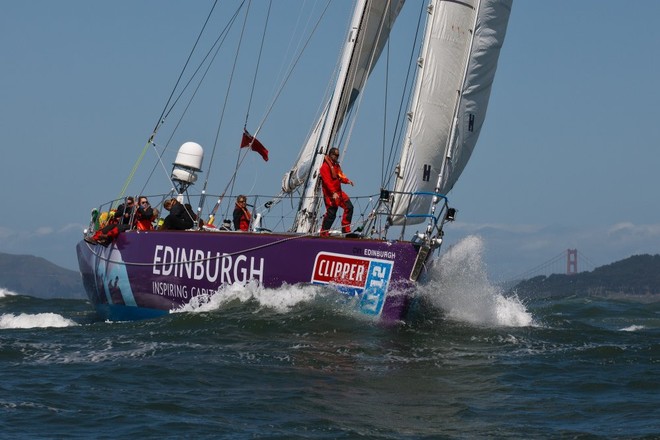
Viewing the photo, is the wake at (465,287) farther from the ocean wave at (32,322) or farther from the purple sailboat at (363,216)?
the ocean wave at (32,322)

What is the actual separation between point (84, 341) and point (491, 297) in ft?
18.6

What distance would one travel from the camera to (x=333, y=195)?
47.5 feet

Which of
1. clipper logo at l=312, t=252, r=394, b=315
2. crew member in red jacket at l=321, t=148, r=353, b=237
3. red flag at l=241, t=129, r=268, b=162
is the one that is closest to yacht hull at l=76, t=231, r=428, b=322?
clipper logo at l=312, t=252, r=394, b=315

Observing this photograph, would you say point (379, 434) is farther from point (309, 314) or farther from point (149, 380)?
point (309, 314)

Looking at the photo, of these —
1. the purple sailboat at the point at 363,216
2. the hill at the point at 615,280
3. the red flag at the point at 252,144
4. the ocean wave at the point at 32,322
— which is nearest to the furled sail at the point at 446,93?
the purple sailboat at the point at 363,216

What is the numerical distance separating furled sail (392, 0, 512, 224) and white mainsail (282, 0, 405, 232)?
1.55 metres

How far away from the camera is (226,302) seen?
47.5ft

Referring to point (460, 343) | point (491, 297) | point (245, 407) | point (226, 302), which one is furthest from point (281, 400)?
point (491, 297)

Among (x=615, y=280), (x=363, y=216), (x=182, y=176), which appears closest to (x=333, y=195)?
(x=363, y=216)

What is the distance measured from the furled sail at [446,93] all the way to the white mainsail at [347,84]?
1.55 m

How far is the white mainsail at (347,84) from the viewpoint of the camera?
15.6m

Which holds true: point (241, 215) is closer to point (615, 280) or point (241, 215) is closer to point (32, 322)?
point (32, 322)

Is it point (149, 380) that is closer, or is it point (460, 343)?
point (149, 380)

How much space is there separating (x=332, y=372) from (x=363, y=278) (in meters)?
2.84
